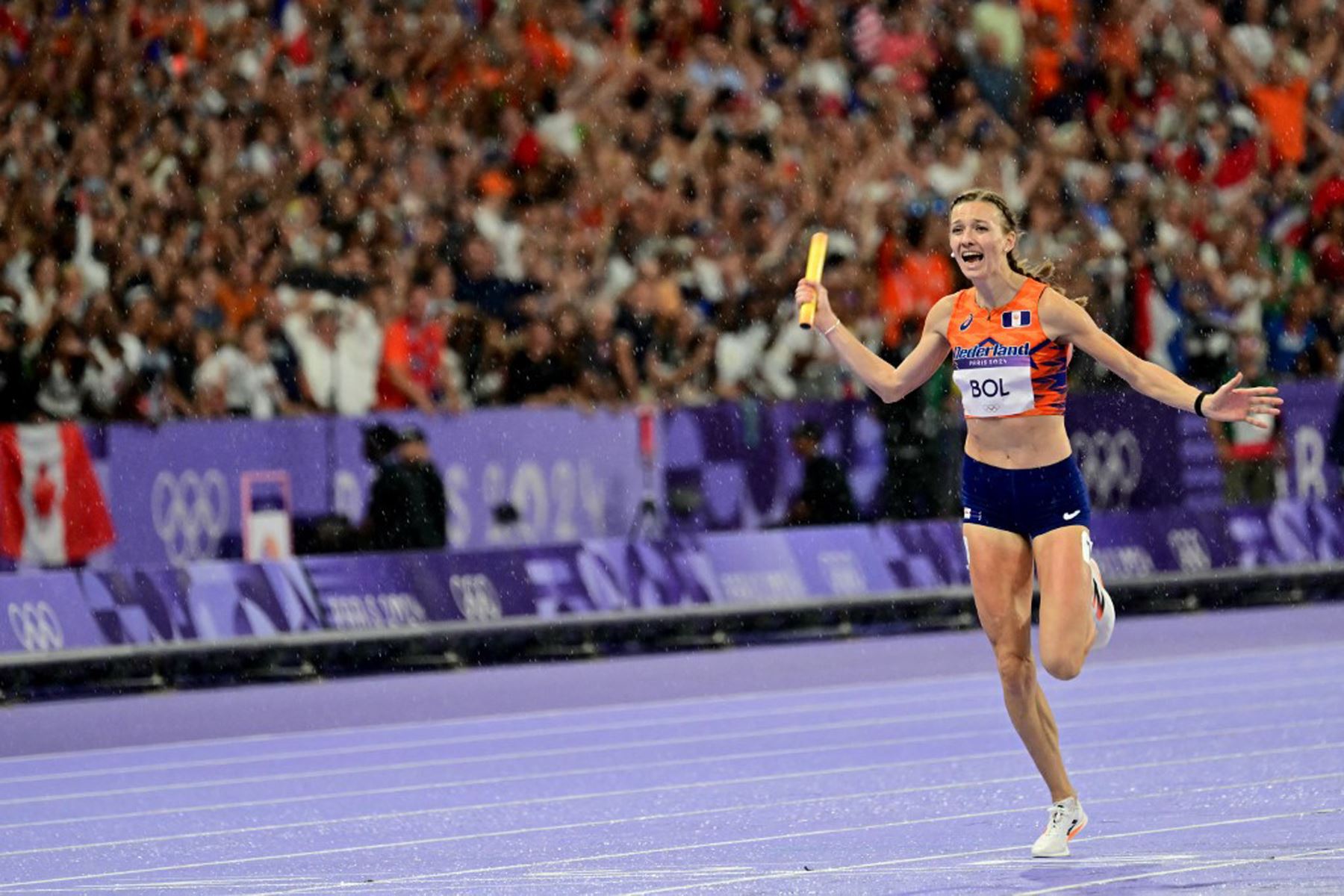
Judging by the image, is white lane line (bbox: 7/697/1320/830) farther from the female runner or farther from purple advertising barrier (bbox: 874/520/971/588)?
purple advertising barrier (bbox: 874/520/971/588)

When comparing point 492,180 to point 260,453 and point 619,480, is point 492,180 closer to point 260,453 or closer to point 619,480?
point 619,480

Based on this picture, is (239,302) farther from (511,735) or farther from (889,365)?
(889,365)

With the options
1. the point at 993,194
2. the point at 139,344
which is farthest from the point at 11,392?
the point at 993,194

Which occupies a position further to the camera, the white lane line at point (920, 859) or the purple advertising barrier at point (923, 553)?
the purple advertising barrier at point (923, 553)

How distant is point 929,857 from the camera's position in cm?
808

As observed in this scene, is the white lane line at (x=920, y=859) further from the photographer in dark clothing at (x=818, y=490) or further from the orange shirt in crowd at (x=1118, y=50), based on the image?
the orange shirt in crowd at (x=1118, y=50)

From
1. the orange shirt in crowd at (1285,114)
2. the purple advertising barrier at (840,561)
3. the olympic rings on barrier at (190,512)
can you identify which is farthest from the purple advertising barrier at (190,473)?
the orange shirt in crowd at (1285,114)

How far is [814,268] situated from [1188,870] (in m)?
2.30

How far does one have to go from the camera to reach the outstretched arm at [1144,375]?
775cm

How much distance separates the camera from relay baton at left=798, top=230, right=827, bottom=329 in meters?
7.96

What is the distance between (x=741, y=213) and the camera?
20250 mm

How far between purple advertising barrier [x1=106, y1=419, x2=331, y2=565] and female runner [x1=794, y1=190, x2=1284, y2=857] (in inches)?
319

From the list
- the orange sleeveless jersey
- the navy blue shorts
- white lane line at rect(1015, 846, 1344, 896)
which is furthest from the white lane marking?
the orange sleeveless jersey

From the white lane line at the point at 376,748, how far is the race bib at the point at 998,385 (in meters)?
4.70
